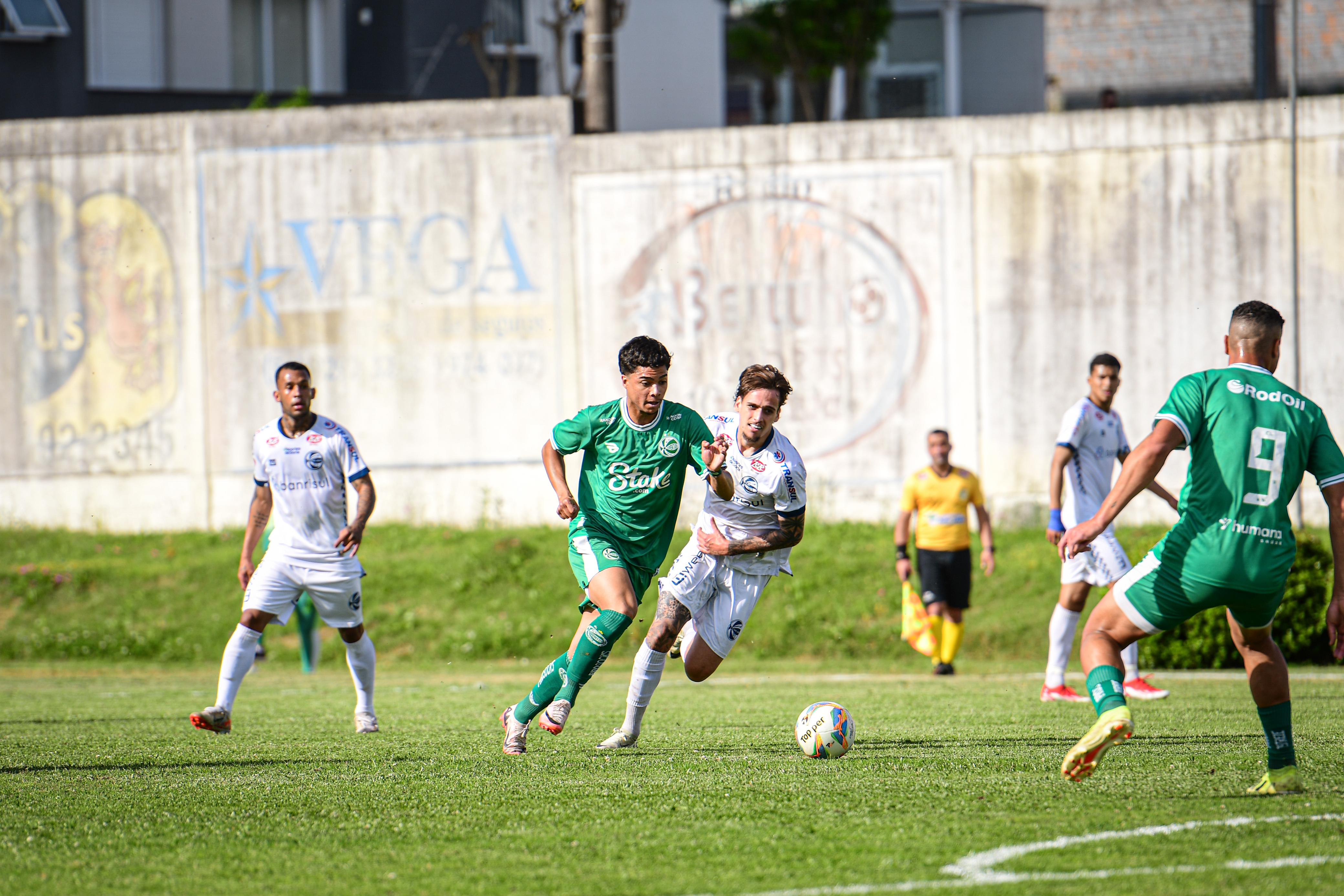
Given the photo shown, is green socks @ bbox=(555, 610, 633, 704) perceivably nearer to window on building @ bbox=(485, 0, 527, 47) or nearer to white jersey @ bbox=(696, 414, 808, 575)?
white jersey @ bbox=(696, 414, 808, 575)

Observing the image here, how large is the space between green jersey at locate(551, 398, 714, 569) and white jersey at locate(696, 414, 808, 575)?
0.69 feet

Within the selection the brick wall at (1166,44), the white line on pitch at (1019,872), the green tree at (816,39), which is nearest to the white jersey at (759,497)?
the white line on pitch at (1019,872)

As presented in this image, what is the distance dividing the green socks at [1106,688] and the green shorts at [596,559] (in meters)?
2.83

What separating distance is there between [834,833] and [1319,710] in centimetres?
568

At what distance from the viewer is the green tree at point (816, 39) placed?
27719 mm

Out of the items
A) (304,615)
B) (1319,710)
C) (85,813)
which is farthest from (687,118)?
(85,813)

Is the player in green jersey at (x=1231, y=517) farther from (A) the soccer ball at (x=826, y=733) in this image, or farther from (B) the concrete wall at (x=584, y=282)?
(B) the concrete wall at (x=584, y=282)

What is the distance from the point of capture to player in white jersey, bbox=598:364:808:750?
8062mm

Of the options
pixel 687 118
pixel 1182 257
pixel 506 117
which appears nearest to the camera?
pixel 1182 257

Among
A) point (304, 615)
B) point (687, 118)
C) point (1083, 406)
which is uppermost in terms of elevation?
point (687, 118)

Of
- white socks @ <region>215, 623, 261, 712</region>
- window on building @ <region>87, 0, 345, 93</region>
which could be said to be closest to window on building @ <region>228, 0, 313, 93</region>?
window on building @ <region>87, 0, 345, 93</region>

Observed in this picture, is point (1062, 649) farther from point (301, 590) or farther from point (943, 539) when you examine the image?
point (301, 590)

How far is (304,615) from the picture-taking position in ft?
51.3

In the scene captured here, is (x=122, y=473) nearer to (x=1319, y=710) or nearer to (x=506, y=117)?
(x=506, y=117)
